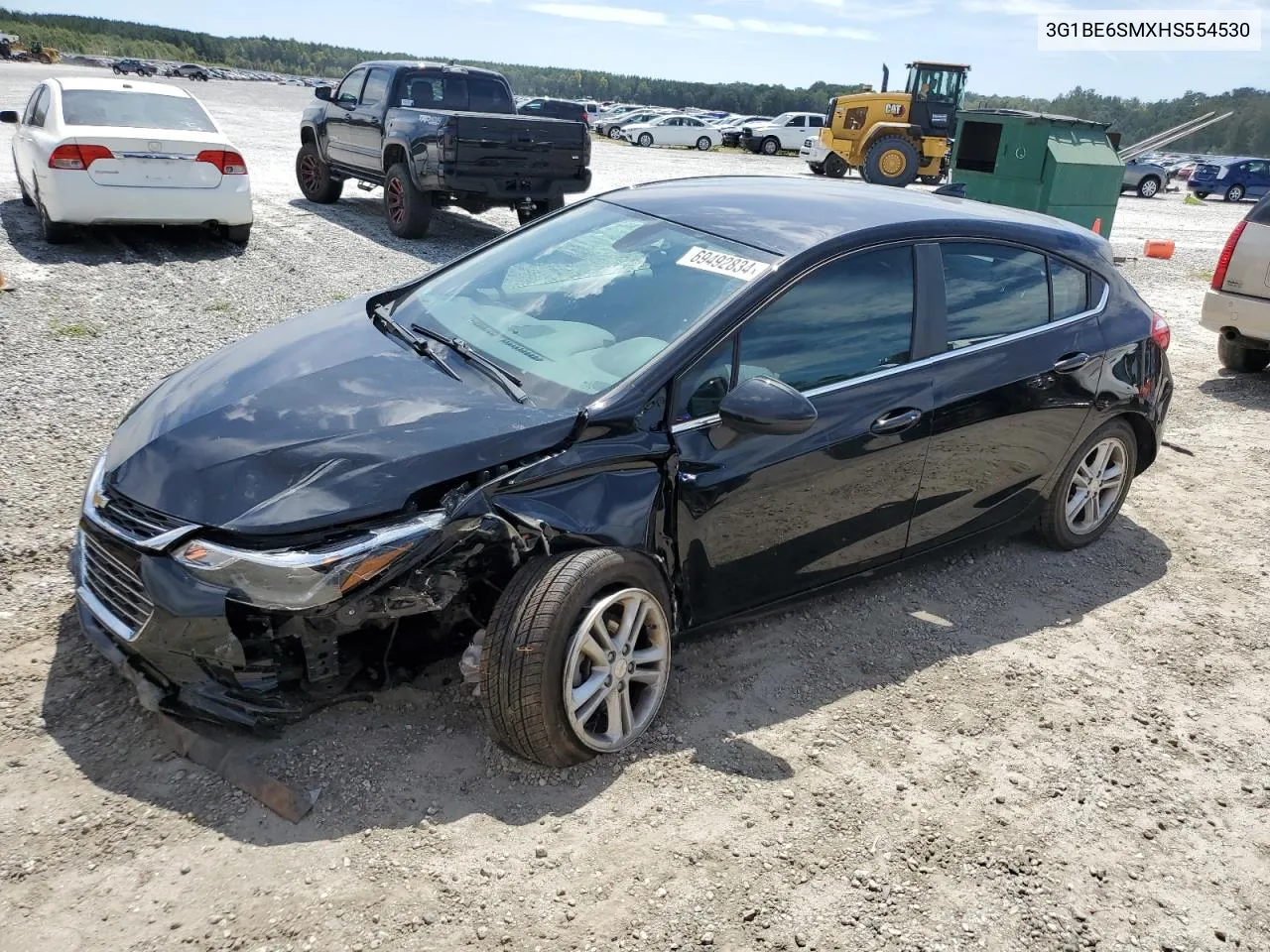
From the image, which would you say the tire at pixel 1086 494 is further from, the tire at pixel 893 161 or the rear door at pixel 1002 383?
the tire at pixel 893 161

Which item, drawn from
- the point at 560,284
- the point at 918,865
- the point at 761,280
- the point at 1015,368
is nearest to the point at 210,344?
the point at 560,284

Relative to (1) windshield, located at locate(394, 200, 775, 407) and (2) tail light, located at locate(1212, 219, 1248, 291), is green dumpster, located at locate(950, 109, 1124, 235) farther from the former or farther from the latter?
(1) windshield, located at locate(394, 200, 775, 407)

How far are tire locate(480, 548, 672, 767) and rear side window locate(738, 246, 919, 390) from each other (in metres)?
0.89

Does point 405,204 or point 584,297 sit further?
point 405,204

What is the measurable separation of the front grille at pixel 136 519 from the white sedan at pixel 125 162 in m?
7.16

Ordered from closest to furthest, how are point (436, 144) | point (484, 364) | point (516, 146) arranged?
point (484, 364) → point (436, 144) → point (516, 146)

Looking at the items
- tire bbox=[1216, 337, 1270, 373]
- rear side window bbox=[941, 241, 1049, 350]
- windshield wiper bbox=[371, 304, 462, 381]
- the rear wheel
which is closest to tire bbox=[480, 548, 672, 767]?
windshield wiper bbox=[371, 304, 462, 381]

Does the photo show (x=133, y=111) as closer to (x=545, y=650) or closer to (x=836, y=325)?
(x=836, y=325)

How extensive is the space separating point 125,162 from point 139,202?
36 centimetres

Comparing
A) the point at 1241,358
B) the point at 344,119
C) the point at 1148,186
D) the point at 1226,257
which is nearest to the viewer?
the point at 1226,257

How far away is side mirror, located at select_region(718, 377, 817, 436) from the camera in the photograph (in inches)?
122

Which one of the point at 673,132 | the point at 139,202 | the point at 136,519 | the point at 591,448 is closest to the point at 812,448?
the point at 591,448

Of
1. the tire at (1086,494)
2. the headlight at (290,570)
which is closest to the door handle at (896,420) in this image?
the tire at (1086,494)

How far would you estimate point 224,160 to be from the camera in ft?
31.1
